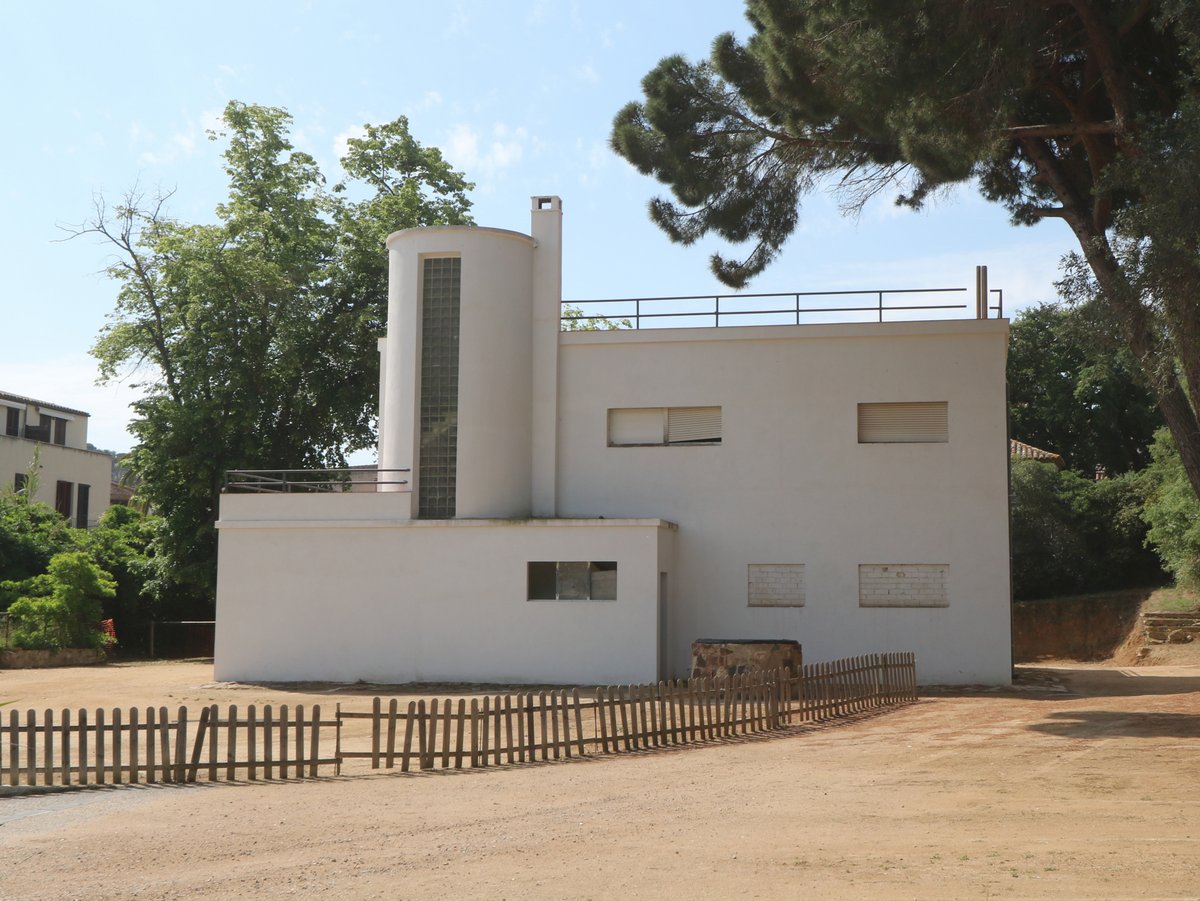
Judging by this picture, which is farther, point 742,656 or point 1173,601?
point 1173,601

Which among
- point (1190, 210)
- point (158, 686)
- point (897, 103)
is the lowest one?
point (158, 686)

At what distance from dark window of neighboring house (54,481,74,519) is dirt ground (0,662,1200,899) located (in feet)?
140

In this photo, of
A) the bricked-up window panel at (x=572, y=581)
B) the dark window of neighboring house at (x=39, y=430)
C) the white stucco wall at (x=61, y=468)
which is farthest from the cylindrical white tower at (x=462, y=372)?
the dark window of neighboring house at (x=39, y=430)

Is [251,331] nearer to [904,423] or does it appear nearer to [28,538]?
[28,538]

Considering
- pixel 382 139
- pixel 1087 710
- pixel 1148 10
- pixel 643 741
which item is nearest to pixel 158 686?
pixel 643 741

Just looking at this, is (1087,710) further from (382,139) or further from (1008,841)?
(382,139)

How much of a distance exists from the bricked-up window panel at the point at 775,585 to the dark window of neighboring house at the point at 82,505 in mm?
37457

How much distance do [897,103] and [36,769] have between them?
42.4 feet

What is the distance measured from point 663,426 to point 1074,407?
2888 centimetres

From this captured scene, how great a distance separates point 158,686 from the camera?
22547 millimetres

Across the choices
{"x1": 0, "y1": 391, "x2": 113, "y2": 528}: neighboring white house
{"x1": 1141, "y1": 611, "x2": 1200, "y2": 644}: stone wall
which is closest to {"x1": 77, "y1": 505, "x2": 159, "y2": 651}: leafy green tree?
→ {"x1": 0, "y1": 391, "x2": 113, "y2": 528}: neighboring white house

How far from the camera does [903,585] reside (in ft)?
77.0

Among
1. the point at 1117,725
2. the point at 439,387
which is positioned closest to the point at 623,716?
the point at 1117,725

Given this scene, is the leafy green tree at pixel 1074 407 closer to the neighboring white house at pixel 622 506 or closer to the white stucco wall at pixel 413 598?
the neighboring white house at pixel 622 506
